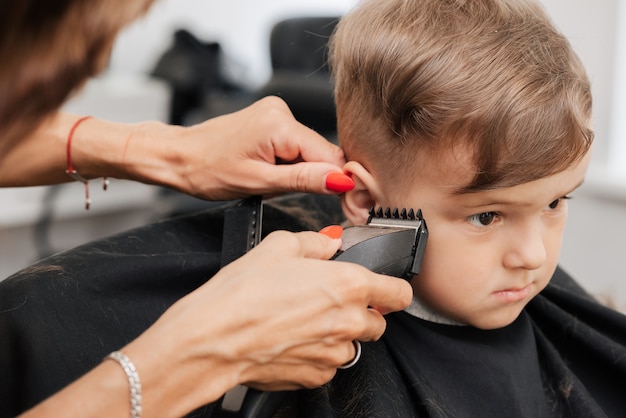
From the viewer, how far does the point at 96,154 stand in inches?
47.8

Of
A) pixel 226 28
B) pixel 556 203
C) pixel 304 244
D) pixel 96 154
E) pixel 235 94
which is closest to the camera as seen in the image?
pixel 304 244

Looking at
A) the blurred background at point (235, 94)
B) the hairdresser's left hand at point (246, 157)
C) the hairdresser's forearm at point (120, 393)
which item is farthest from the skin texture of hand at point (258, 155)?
the blurred background at point (235, 94)

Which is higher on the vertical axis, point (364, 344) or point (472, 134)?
point (472, 134)

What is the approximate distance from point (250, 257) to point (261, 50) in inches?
124

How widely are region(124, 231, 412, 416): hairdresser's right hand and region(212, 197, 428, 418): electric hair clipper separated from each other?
19 mm

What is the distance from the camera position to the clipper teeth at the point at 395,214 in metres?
1.00

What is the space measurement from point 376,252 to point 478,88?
0.25 meters

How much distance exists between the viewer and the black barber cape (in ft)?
3.15

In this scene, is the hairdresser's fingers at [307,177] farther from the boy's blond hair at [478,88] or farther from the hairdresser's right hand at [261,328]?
the hairdresser's right hand at [261,328]

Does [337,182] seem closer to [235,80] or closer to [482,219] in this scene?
[482,219]

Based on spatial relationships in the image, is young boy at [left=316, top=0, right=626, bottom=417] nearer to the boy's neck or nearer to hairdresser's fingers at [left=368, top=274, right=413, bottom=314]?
the boy's neck

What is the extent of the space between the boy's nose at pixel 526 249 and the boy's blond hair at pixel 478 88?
0.09 meters

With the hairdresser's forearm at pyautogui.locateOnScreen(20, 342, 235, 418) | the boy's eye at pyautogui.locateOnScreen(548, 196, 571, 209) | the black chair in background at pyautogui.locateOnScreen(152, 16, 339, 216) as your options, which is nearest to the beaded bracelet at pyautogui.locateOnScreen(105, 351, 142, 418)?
the hairdresser's forearm at pyautogui.locateOnScreen(20, 342, 235, 418)

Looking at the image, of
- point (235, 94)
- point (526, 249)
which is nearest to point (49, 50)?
point (526, 249)
